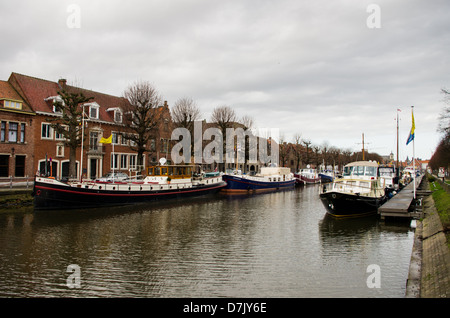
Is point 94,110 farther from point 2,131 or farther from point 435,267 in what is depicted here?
point 435,267

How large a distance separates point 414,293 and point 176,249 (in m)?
9.47

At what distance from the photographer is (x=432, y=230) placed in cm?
1636

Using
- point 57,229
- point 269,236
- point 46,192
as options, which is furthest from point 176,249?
point 46,192

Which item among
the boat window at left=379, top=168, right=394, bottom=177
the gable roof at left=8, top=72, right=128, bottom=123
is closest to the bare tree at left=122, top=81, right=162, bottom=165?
the gable roof at left=8, top=72, right=128, bottom=123

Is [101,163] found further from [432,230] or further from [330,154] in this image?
[330,154]

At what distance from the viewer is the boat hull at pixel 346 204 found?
22703mm

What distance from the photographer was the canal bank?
889cm

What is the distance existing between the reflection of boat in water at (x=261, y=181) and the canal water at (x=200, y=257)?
22.1 m

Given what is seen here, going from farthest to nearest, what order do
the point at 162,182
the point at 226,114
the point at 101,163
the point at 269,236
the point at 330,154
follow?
the point at 330,154 → the point at 226,114 → the point at 101,163 → the point at 162,182 → the point at 269,236

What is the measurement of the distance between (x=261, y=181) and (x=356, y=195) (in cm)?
2698

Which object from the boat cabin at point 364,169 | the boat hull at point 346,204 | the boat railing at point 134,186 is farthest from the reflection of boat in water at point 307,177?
the boat hull at point 346,204

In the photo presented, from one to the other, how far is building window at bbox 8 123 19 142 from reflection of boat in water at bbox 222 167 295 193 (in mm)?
26083

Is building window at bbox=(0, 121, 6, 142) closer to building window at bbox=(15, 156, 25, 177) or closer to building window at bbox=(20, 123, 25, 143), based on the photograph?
building window at bbox=(20, 123, 25, 143)
